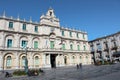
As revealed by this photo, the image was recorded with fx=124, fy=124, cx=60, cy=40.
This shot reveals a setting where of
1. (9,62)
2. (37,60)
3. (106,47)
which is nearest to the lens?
(9,62)

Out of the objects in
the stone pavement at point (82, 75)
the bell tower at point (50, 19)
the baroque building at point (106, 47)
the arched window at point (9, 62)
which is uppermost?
the bell tower at point (50, 19)

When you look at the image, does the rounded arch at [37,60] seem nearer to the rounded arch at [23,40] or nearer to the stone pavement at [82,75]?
the rounded arch at [23,40]

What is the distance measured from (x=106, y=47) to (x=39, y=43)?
30.9 m

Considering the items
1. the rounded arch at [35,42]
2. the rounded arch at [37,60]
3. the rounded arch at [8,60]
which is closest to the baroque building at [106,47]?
the rounded arch at [37,60]

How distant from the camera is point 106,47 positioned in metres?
54.3

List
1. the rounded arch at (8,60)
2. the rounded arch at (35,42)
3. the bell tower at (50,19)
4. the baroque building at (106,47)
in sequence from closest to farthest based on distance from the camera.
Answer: the rounded arch at (8,60)
the rounded arch at (35,42)
the bell tower at (50,19)
the baroque building at (106,47)

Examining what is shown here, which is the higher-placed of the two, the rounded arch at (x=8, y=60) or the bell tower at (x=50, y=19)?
the bell tower at (x=50, y=19)

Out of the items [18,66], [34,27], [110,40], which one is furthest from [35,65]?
[110,40]

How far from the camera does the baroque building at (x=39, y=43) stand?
33.0m

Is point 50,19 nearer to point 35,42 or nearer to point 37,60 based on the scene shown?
point 35,42

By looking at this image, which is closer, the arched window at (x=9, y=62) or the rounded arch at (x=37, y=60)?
the arched window at (x=9, y=62)

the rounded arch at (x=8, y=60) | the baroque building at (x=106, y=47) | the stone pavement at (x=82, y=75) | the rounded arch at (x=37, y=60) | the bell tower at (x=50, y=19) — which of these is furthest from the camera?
the baroque building at (x=106, y=47)

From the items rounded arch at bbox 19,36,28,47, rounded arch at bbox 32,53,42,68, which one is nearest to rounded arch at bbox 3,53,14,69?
rounded arch at bbox 19,36,28,47

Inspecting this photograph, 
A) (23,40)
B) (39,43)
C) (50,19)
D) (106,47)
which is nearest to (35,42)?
(39,43)
